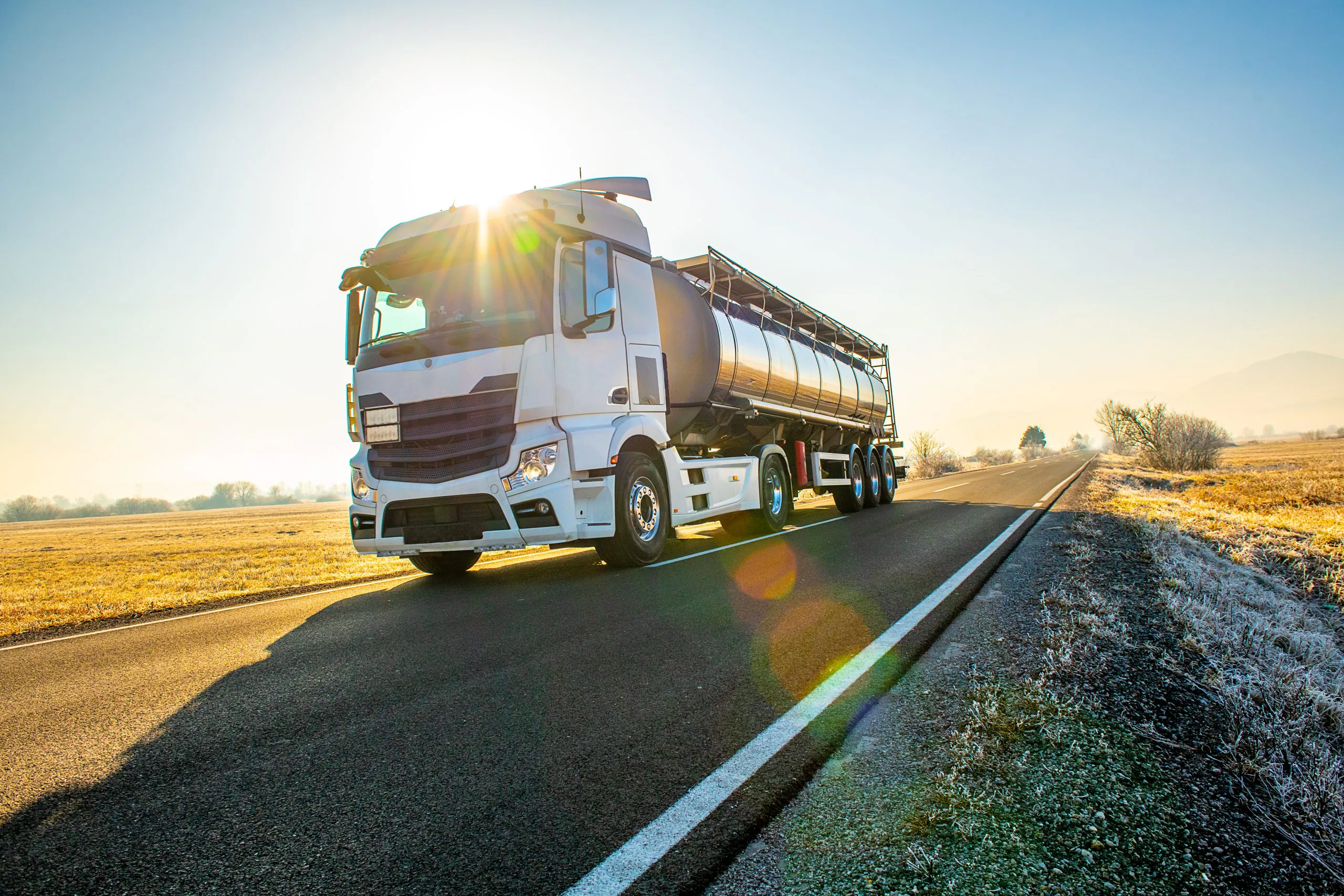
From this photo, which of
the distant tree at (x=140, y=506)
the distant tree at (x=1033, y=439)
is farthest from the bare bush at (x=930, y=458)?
the distant tree at (x=140, y=506)

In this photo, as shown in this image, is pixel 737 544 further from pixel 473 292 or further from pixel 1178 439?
pixel 1178 439

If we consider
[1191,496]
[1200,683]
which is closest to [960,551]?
[1200,683]

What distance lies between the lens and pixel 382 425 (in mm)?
6832

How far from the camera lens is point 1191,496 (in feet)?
58.8

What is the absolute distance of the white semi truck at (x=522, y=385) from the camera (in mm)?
6465

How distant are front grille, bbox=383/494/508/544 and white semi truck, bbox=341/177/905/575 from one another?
15mm

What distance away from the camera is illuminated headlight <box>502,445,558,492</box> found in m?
6.37

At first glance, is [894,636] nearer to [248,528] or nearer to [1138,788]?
[1138,788]

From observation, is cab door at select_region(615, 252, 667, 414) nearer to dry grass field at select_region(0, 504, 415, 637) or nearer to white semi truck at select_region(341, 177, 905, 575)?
white semi truck at select_region(341, 177, 905, 575)

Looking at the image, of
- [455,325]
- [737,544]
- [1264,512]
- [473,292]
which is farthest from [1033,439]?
[455,325]

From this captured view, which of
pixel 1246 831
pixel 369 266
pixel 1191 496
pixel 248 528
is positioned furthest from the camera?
pixel 248 528

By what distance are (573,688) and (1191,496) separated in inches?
794

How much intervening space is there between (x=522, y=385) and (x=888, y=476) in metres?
12.6

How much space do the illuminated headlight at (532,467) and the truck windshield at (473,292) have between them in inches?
42.7
